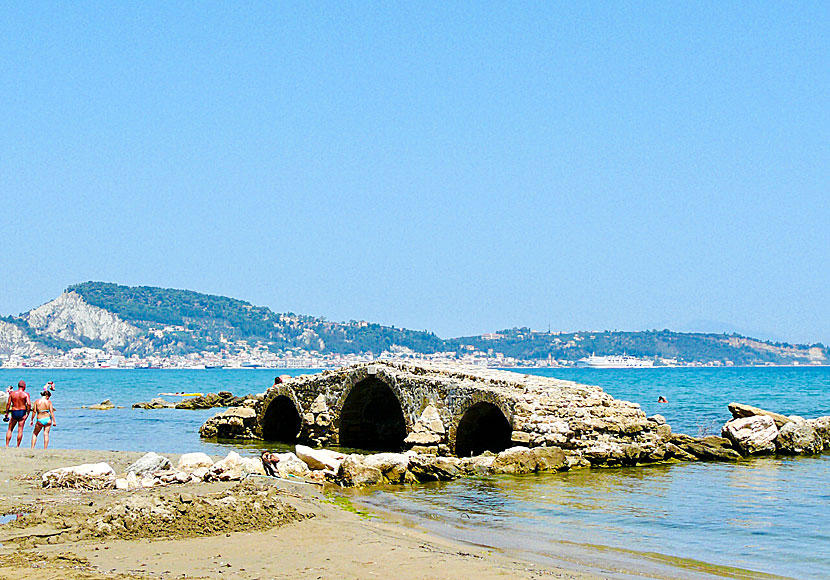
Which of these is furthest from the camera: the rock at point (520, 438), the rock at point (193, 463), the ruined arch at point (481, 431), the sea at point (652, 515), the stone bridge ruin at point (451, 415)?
the ruined arch at point (481, 431)

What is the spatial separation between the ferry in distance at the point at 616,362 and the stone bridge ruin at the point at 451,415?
137619 mm

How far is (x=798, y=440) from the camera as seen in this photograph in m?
21.6

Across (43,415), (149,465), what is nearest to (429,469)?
(149,465)

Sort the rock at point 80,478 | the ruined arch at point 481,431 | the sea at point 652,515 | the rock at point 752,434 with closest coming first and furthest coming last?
the sea at point 652,515
the rock at point 80,478
the ruined arch at point 481,431
the rock at point 752,434

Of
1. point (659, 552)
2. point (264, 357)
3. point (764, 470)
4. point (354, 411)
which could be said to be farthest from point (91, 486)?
point (264, 357)

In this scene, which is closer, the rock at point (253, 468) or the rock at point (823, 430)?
the rock at point (253, 468)

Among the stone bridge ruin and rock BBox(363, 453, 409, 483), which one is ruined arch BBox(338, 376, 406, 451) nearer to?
the stone bridge ruin

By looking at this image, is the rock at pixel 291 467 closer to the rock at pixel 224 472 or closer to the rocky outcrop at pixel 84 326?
the rock at pixel 224 472

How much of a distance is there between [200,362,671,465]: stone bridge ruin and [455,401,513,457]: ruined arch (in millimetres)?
27

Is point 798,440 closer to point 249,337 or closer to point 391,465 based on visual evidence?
point 391,465

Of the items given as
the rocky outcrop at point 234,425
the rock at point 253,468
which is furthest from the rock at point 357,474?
the rocky outcrop at point 234,425

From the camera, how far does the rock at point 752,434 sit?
21.1 m

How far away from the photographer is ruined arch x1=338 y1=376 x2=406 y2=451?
77.5ft

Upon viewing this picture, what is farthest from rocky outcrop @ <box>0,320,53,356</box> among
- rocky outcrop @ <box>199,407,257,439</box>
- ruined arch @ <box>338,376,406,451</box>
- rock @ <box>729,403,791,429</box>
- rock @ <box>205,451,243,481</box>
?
rock @ <box>205,451,243,481</box>
